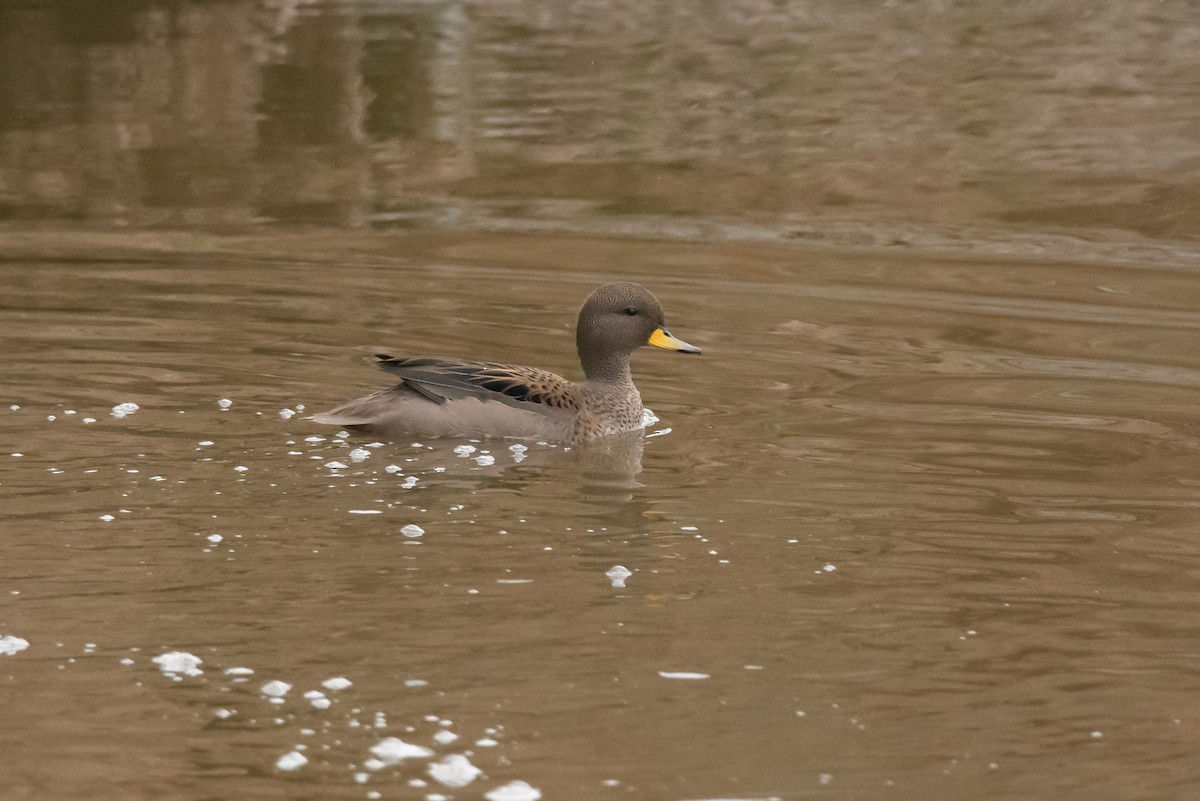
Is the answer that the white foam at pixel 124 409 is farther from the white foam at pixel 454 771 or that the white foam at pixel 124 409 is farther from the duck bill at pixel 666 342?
the white foam at pixel 454 771

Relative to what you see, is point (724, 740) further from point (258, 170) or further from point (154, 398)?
point (258, 170)

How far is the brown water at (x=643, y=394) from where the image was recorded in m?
5.62

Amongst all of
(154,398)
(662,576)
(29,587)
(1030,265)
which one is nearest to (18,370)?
(154,398)

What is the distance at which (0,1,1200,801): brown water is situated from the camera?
5617 mm

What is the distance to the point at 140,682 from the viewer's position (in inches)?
228

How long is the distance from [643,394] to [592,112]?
6.93 metres

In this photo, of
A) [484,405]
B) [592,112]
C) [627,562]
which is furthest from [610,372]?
[592,112]

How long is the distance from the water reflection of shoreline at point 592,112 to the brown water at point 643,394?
0.06m

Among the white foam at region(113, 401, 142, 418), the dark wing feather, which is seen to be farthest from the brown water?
the dark wing feather

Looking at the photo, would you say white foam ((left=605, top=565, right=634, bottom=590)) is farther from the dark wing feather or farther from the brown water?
the dark wing feather

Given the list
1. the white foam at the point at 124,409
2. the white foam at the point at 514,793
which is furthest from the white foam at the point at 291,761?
the white foam at the point at 124,409

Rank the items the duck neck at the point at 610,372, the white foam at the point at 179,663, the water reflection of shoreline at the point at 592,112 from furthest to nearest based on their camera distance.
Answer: the water reflection of shoreline at the point at 592,112
the duck neck at the point at 610,372
the white foam at the point at 179,663

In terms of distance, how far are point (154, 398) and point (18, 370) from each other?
987mm

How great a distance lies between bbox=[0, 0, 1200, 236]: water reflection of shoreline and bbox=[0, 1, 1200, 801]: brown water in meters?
0.06
